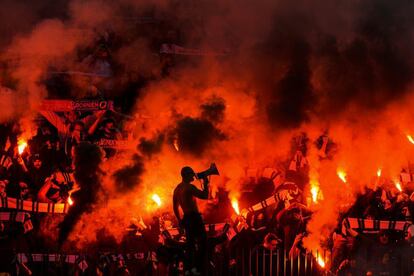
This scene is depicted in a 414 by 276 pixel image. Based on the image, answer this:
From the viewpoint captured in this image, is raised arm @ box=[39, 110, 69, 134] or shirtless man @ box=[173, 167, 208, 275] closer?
shirtless man @ box=[173, 167, 208, 275]

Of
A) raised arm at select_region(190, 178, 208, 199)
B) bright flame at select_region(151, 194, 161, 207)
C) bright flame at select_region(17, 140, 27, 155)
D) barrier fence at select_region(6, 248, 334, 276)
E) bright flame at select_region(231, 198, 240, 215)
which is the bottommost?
barrier fence at select_region(6, 248, 334, 276)

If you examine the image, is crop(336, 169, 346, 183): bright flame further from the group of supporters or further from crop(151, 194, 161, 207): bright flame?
the group of supporters

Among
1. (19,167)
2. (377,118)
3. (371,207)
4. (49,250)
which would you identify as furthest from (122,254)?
(377,118)

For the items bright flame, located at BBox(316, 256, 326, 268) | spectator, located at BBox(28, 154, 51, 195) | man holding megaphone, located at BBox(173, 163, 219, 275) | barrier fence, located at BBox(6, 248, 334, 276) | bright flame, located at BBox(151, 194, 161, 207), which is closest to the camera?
man holding megaphone, located at BBox(173, 163, 219, 275)

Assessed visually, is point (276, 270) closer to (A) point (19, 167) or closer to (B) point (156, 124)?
(B) point (156, 124)

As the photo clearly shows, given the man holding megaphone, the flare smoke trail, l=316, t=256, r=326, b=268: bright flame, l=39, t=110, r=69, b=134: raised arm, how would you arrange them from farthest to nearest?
l=39, t=110, r=69, b=134: raised arm
the flare smoke trail
l=316, t=256, r=326, b=268: bright flame
the man holding megaphone

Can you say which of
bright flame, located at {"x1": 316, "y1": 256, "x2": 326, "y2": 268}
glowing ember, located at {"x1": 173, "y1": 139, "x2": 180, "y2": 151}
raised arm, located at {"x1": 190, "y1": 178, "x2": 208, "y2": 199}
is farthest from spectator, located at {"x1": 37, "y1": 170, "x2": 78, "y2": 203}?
bright flame, located at {"x1": 316, "y1": 256, "x2": 326, "y2": 268}

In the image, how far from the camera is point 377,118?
43.3 ft

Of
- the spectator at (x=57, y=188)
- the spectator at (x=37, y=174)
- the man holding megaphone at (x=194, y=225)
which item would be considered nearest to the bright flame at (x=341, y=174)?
the man holding megaphone at (x=194, y=225)

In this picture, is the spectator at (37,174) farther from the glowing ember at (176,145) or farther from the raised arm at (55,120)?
the glowing ember at (176,145)

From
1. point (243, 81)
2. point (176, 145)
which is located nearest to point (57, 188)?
point (176, 145)

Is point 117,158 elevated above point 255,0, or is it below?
below

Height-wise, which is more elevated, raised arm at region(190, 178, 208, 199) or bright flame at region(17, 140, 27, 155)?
bright flame at region(17, 140, 27, 155)

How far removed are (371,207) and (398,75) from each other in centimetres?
229
